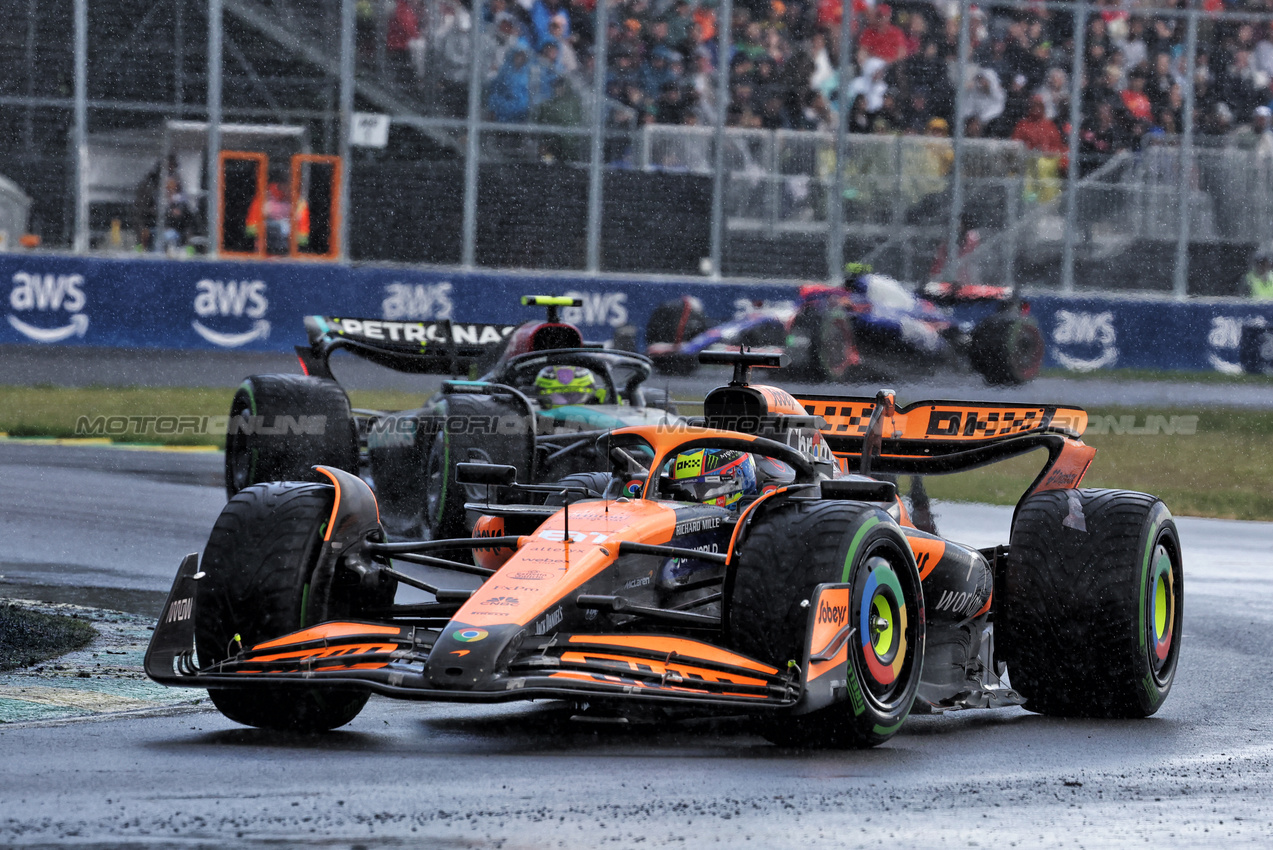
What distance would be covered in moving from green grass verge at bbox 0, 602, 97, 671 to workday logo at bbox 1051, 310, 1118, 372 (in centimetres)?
1712

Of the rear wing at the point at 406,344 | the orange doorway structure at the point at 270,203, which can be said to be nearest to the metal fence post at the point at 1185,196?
the orange doorway structure at the point at 270,203

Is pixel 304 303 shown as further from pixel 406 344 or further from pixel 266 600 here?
pixel 266 600

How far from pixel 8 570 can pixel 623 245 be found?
12.8m

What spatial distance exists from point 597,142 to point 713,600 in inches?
642

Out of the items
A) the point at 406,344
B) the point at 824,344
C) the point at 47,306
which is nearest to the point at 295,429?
the point at 406,344

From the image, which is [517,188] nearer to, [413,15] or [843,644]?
[413,15]

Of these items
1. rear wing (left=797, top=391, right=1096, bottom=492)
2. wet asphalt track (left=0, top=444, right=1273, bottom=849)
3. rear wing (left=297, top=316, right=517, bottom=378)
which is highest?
rear wing (left=297, top=316, right=517, bottom=378)

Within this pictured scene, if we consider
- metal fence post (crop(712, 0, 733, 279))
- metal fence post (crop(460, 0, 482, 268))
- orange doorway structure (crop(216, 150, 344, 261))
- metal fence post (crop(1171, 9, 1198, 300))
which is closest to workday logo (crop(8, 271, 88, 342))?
orange doorway structure (crop(216, 150, 344, 261))

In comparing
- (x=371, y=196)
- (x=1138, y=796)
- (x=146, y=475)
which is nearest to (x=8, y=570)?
(x=146, y=475)

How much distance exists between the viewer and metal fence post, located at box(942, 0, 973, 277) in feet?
76.4

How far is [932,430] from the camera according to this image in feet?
28.3

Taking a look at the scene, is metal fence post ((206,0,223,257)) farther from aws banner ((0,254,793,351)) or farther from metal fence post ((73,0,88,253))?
metal fence post ((73,0,88,253))

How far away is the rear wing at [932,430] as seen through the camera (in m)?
8.43

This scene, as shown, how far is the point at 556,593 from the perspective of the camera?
6.01m
